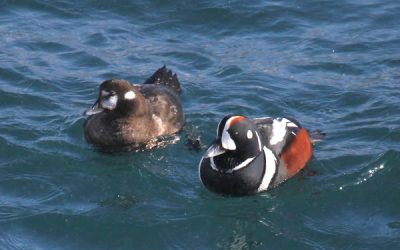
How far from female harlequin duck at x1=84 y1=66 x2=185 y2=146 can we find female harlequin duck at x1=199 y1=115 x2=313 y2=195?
1.41 m

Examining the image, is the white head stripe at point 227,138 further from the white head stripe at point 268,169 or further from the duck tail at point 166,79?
the duck tail at point 166,79

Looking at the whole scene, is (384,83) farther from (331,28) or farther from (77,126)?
(77,126)

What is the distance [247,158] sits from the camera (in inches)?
413

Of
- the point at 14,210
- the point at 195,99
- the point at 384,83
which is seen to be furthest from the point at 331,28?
the point at 14,210

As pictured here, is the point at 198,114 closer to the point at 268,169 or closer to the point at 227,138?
the point at 268,169

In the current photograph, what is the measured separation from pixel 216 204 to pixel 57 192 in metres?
1.78

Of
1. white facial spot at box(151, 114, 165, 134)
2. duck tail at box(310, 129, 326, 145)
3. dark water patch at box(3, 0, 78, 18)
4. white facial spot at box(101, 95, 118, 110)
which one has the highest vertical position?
dark water patch at box(3, 0, 78, 18)

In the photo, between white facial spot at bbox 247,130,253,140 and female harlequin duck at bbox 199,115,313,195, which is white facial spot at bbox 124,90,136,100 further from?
white facial spot at bbox 247,130,253,140

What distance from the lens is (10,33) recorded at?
602 inches

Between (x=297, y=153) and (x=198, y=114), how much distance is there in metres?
2.13

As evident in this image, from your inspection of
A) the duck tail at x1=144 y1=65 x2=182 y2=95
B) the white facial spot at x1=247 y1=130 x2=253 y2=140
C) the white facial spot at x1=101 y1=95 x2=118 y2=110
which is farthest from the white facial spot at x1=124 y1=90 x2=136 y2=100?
the white facial spot at x1=247 y1=130 x2=253 y2=140

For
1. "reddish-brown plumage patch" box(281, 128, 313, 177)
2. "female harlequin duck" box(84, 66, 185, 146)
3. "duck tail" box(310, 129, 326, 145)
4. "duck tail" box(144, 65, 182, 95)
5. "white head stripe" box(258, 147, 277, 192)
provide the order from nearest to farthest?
"white head stripe" box(258, 147, 277, 192), "reddish-brown plumage patch" box(281, 128, 313, 177), "female harlequin duck" box(84, 66, 185, 146), "duck tail" box(310, 129, 326, 145), "duck tail" box(144, 65, 182, 95)

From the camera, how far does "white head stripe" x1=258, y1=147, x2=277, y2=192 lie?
1054cm

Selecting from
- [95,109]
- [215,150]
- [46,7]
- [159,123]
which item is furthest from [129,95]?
[46,7]
